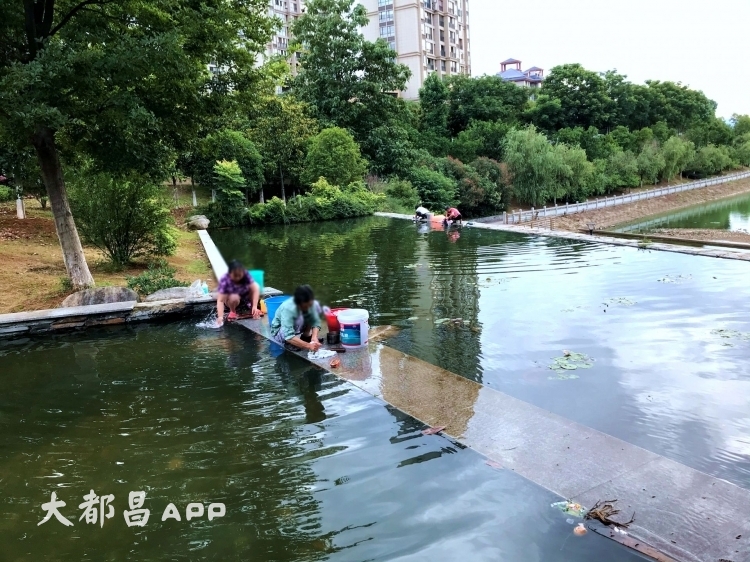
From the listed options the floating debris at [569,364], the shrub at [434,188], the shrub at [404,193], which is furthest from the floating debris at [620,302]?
the shrub at [434,188]

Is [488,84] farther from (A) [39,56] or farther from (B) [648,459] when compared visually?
(B) [648,459]

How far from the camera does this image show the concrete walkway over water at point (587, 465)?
3.21 m

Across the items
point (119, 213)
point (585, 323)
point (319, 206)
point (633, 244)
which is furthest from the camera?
point (319, 206)

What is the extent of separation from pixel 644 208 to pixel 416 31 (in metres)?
30.8

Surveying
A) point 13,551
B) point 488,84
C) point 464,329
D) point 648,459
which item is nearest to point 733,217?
point 488,84

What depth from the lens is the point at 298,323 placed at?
6645 mm

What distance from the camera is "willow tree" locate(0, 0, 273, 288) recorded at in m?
7.93

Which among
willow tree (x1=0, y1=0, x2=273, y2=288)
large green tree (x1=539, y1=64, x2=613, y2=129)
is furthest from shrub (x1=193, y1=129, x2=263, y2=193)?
large green tree (x1=539, y1=64, x2=613, y2=129)

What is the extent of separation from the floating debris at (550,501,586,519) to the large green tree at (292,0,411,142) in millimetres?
33699

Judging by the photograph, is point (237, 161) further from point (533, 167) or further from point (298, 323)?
point (298, 323)

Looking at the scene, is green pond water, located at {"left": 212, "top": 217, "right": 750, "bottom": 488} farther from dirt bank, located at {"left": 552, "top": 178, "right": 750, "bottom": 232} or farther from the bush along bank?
dirt bank, located at {"left": 552, "top": 178, "right": 750, "bottom": 232}

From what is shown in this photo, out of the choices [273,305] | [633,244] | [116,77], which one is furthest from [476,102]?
[273,305]

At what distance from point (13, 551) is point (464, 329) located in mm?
5676

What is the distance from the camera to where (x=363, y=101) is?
36781mm
